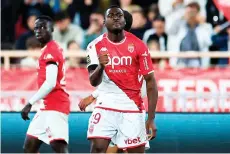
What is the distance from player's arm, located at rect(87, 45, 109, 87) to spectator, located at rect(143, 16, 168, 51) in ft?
17.0

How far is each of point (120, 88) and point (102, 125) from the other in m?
0.41

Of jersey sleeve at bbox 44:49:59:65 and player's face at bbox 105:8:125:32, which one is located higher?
player's face at bbox 105:8:125:32

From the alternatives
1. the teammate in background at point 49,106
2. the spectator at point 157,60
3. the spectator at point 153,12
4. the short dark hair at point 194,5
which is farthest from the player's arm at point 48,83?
the spectator at point 153,12

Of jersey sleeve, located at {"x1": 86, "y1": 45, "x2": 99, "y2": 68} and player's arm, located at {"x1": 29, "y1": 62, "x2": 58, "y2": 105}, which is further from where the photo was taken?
player's arm, located at {"x1": 29, "y1": 62, "x2": 58, "y2": 105}

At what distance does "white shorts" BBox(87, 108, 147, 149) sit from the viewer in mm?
8445

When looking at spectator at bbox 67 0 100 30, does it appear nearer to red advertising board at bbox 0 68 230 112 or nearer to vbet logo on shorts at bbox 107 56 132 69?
red advertising board at bbox 0 68 230 112

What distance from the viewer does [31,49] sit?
530 inches

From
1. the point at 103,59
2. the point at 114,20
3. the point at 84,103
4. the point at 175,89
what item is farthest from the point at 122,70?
the point at 175,89

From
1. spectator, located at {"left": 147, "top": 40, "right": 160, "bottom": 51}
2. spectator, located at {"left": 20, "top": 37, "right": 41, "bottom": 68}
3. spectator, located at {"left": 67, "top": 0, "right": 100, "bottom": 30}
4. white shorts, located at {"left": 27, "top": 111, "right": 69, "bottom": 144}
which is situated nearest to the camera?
white shorts, located at {"left": 27, "top": 111, "right": 69, "bottom": 144}

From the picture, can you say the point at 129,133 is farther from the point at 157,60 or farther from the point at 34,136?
the point at 157,60

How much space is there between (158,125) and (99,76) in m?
4.38

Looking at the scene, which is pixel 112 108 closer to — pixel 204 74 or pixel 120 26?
pixel 120 26

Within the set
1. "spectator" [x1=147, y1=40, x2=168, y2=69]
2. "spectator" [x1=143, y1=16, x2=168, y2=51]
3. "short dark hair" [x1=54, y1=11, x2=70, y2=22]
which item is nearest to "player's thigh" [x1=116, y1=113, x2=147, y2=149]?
"spectator" [x1=147, y1=40, x2=168, y2=69]

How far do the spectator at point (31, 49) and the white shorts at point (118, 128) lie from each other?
4.62 metres
